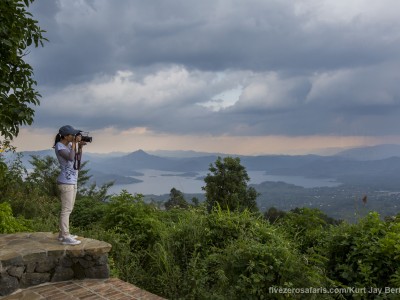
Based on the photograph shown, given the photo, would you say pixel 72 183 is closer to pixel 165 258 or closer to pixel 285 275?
pixel 165 258

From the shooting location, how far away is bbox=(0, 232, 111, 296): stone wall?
569 centimetres

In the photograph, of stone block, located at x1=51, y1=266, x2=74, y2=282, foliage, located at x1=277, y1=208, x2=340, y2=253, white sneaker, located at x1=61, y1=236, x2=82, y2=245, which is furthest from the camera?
foliage, located at x1=277, y1=208, x2=340, y2=253

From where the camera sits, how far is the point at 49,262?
19.7 ft

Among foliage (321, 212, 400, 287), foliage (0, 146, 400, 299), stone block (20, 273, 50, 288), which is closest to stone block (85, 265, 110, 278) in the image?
foliage (0, 146, 400, 299)

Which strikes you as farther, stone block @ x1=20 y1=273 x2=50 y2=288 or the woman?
the woman

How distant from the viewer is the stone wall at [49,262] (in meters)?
5.69

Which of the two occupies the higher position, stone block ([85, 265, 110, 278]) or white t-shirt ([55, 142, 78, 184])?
white t-shirt ([55, 142, 78, 184])

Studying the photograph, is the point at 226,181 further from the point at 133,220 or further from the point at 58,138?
the point at 58,138

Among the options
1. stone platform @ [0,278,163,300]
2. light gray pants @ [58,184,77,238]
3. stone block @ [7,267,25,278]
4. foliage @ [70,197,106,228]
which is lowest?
stone platform @ [0,278,163,300]

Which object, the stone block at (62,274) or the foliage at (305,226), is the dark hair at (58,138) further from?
the foliage at (305,226)

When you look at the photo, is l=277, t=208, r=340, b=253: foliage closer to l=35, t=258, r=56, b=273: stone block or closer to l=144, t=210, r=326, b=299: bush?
l=144, t=210, r=326, b=299: bush

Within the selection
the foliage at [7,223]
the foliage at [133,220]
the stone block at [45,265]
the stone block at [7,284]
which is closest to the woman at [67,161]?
the stone block at [45,265]

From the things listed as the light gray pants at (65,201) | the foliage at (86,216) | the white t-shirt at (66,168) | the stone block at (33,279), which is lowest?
the stone block at (33,279)

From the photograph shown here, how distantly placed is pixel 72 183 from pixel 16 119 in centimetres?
141
